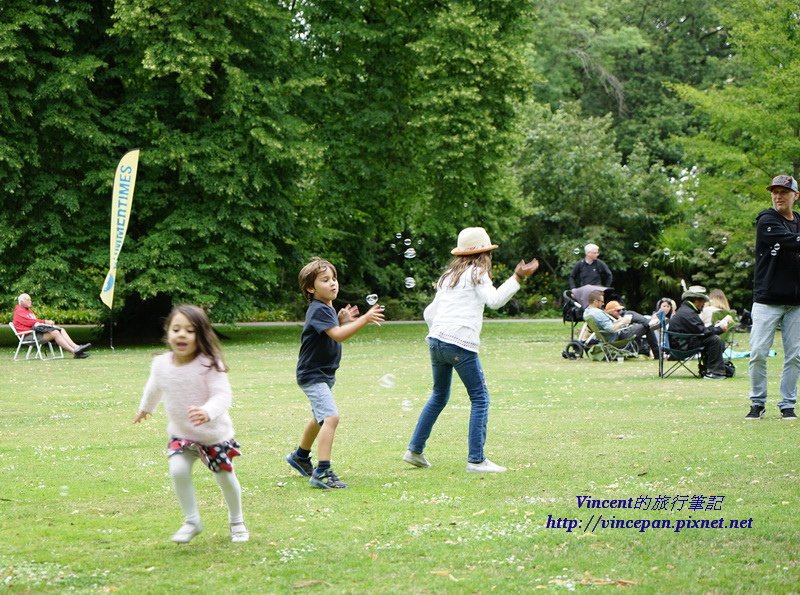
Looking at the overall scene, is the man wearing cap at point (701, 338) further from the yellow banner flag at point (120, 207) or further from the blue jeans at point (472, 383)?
the yellow banner flag at point (120, 207)

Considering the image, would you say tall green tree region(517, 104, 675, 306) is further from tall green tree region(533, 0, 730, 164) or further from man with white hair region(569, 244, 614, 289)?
man with white hair region(569, 244, 614, 289)

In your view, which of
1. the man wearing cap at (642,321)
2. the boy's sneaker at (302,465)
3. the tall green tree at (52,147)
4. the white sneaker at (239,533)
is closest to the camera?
the white sneaker at (239,533)

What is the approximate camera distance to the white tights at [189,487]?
6496mm

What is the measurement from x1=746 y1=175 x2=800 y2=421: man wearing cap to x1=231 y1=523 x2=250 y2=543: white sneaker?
678 cm

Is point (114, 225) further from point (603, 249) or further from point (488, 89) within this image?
point (603, 249)

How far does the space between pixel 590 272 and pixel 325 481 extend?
16142 mm

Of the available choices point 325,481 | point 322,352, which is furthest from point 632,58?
point 325,481

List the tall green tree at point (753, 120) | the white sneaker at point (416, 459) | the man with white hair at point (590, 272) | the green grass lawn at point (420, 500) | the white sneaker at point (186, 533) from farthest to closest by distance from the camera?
the tall green tree at point (753, 120)
the man with white hair at point (590, 272)
the white sneaker at point (416, 459)
the white sneaker at point (186, 533)
the green grass lawn at point (420, 500)

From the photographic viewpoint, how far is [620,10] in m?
60.3

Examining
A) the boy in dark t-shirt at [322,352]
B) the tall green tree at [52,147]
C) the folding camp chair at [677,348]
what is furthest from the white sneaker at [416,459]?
the tall green tree at [52,147]

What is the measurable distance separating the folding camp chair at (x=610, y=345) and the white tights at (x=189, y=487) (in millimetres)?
14653

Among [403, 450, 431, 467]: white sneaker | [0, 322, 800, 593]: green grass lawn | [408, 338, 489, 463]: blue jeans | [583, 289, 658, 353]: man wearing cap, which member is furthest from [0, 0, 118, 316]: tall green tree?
[408, 338, 489, 463]: blue jeans

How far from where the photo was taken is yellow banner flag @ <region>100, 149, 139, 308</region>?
2572 cm

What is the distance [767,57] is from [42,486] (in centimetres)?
2596
